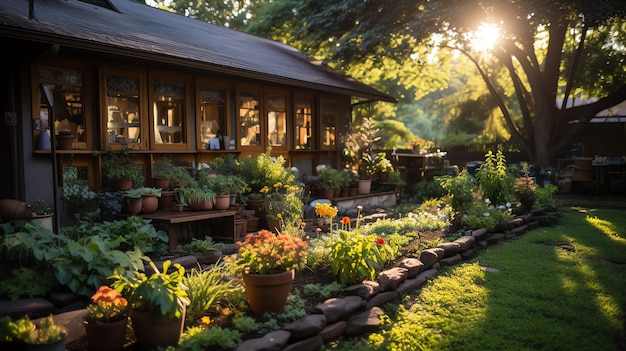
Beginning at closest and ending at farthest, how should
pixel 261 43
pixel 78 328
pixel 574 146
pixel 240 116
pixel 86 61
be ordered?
pixel 78 328, pixel 86 61, pixel 240 116, pixel 261 43, pixel 574 146

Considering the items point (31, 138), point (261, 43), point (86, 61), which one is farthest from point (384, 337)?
point (261, 43)

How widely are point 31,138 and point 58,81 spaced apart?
947 mm

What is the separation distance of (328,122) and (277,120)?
6.20 feet

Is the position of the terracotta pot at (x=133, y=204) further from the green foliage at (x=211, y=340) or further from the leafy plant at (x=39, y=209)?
the green foliage at (x=211, y=340)

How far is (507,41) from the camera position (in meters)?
14.1

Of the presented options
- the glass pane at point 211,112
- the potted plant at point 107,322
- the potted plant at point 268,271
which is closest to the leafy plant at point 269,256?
the potted plant at point 268,271

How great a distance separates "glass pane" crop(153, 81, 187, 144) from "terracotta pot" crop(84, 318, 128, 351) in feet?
17.2

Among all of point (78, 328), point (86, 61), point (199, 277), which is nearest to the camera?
point (78, 328)

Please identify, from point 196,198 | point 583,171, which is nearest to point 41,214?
point 196,198

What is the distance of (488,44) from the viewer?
14.7 metres

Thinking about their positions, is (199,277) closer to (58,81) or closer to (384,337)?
(384,337)

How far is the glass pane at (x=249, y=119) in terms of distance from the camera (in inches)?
388

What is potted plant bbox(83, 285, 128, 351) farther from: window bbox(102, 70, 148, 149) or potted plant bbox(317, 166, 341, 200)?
potted plant bbox(317, 166, 341, 200)

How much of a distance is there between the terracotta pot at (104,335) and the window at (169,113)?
512cm
